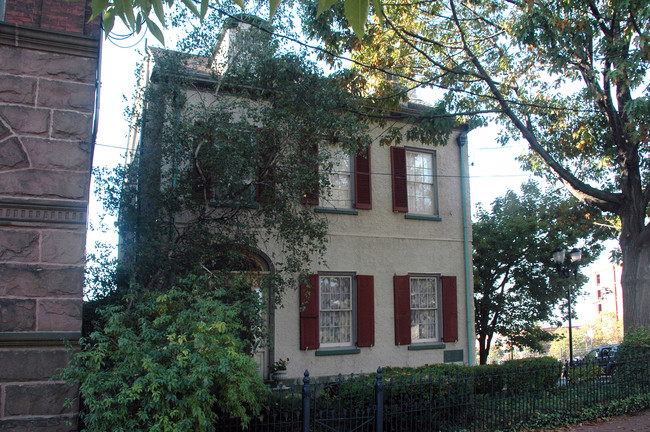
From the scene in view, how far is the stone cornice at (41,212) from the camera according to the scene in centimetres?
588

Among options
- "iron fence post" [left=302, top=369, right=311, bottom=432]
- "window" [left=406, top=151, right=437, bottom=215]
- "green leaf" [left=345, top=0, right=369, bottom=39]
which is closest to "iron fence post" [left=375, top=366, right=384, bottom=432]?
"iron fence post" [left=302, top=369, right=311, bottom=432]

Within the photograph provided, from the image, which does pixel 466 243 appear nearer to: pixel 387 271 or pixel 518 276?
pixel 387 271

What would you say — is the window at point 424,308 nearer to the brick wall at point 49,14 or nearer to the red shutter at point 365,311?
the red shutter at point 365,311

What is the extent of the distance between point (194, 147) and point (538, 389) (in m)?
7.33

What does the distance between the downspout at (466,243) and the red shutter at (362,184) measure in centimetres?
313

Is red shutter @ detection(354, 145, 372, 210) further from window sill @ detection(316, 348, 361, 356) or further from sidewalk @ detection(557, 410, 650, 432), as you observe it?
sidewalk @ detection(557, 410, 650, 432)

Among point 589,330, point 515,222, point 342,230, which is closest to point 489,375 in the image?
point 342,230

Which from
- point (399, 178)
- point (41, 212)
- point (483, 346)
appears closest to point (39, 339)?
point (41, 212)

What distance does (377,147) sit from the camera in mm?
15008

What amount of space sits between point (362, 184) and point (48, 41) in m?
9.23

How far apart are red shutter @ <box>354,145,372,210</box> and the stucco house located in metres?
0.03

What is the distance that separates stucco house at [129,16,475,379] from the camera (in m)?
13.2

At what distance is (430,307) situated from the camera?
15227mm

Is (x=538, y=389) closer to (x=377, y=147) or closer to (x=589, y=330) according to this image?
(x=377, y=147)
